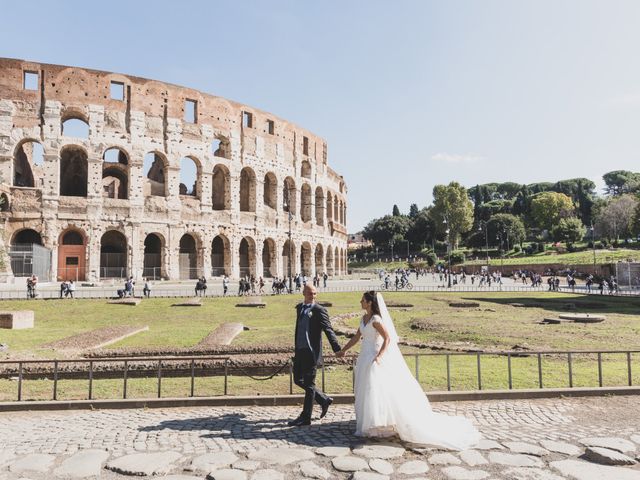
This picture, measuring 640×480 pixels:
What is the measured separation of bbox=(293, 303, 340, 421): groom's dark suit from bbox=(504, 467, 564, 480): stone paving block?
229 cm

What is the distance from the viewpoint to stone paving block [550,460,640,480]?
3942 mm

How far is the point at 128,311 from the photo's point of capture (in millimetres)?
19734

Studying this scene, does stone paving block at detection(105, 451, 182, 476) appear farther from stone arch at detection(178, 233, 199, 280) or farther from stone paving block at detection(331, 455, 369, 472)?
stone arch at detection(178, 233, 199, 280)

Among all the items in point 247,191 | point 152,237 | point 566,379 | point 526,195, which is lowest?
point 566,379

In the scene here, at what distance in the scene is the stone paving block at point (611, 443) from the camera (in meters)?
4.57

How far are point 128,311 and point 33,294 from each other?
8.05 metres

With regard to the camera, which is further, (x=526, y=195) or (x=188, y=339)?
(x=526, y=195)

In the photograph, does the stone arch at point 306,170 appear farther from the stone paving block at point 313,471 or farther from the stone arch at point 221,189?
the stone paving block at point 313,471

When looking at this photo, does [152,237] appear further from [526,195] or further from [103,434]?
[526,195]

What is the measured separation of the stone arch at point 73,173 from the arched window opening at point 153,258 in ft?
29.7

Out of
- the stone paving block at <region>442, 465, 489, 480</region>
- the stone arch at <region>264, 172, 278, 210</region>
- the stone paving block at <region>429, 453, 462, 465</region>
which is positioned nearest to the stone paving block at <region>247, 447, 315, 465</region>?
the stone paving block at <region>429, 453, 462, 465</region>

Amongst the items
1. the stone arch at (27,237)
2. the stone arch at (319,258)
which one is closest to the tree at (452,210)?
the stone arch at (319,258)

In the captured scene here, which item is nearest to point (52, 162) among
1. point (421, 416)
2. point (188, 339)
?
point (188, 339)

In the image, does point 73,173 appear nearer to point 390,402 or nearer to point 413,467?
point 390,402
